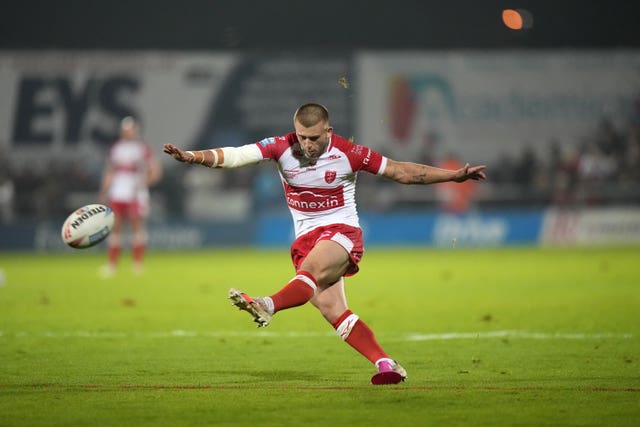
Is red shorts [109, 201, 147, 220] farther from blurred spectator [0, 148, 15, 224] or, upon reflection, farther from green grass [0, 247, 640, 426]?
blurred spectator [0, 148, 15, 224]

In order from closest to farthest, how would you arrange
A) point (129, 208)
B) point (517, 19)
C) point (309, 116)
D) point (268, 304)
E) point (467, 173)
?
point (268, 304) < point (309, 116) < point (467, 173) < point (129, 208) < point (517, 19)

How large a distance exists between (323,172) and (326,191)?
0.17 meters

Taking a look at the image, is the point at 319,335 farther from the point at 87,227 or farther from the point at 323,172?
the point at 323,172

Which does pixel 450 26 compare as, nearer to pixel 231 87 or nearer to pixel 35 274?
pixel 231 87

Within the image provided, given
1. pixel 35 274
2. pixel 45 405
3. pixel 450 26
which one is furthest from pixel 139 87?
pixel 45 405

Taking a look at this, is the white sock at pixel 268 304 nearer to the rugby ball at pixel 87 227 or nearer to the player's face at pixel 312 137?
the player's face at pixel 312 137

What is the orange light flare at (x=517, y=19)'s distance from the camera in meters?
35.1

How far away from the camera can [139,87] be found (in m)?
33.2

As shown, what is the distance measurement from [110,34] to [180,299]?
74.1 ft

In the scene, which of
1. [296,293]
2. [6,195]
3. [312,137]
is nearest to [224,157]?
[312,137]

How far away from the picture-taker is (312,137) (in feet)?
25.2

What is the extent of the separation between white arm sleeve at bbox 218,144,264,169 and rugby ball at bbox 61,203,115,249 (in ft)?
7.53

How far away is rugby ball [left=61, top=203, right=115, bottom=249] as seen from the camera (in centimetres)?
959

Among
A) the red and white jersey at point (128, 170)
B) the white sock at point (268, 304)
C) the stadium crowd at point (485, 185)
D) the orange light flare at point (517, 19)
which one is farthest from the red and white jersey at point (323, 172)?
the orange light flare at point (517, 19)
